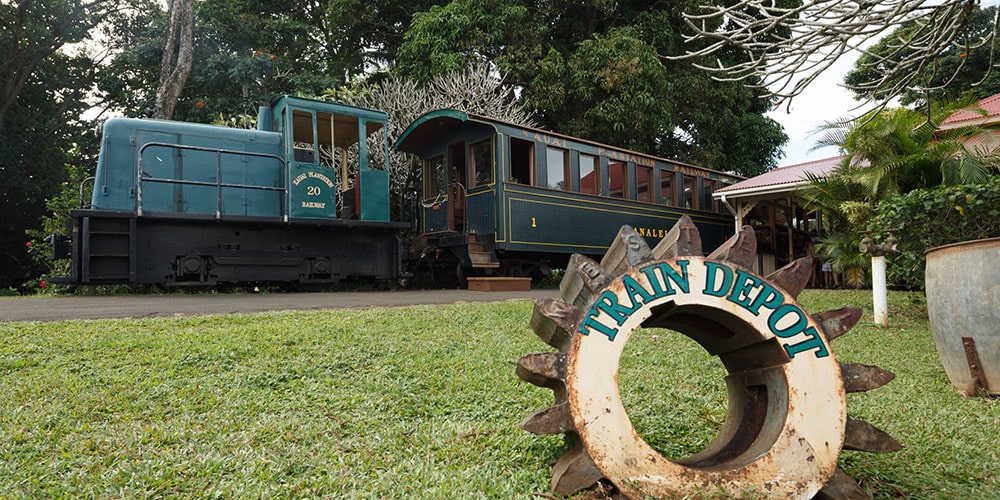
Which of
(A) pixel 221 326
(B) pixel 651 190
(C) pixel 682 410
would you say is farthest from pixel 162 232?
(B) pixel 651 190

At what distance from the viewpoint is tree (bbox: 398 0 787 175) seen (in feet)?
53.8

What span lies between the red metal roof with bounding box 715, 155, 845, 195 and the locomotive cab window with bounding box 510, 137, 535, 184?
551 centimetres

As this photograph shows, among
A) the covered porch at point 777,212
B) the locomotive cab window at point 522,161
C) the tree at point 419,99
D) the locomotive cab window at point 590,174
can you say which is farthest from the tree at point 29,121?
the covered porch at point 777,212

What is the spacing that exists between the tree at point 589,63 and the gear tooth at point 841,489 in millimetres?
14812

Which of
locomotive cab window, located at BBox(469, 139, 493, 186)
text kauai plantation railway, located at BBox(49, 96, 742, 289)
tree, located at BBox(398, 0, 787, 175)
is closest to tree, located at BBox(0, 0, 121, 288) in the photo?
text kauai plantation railway, located at BBox(49, 96, 742, 289)

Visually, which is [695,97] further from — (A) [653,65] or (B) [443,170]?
(B) [443,170]

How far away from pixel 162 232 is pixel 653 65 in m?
13.5

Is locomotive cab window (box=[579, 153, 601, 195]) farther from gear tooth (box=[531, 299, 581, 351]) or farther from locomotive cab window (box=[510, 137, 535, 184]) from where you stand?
gear tooth (box=[531, 299, 581, 351])

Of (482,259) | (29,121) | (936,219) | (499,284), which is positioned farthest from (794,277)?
(29,121)

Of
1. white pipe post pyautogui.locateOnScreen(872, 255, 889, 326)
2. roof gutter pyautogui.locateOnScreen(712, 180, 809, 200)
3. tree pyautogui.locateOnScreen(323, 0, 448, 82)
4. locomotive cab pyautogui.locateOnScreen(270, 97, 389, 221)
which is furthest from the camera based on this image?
tree pyautogui.locateOnScreen(323, 0, 448, 82)

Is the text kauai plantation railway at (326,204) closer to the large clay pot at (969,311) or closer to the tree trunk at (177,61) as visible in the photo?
the tree trunk at (177,61)

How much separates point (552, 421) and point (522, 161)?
32.4ft

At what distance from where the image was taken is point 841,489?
1952mm

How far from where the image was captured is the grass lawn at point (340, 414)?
219cm
